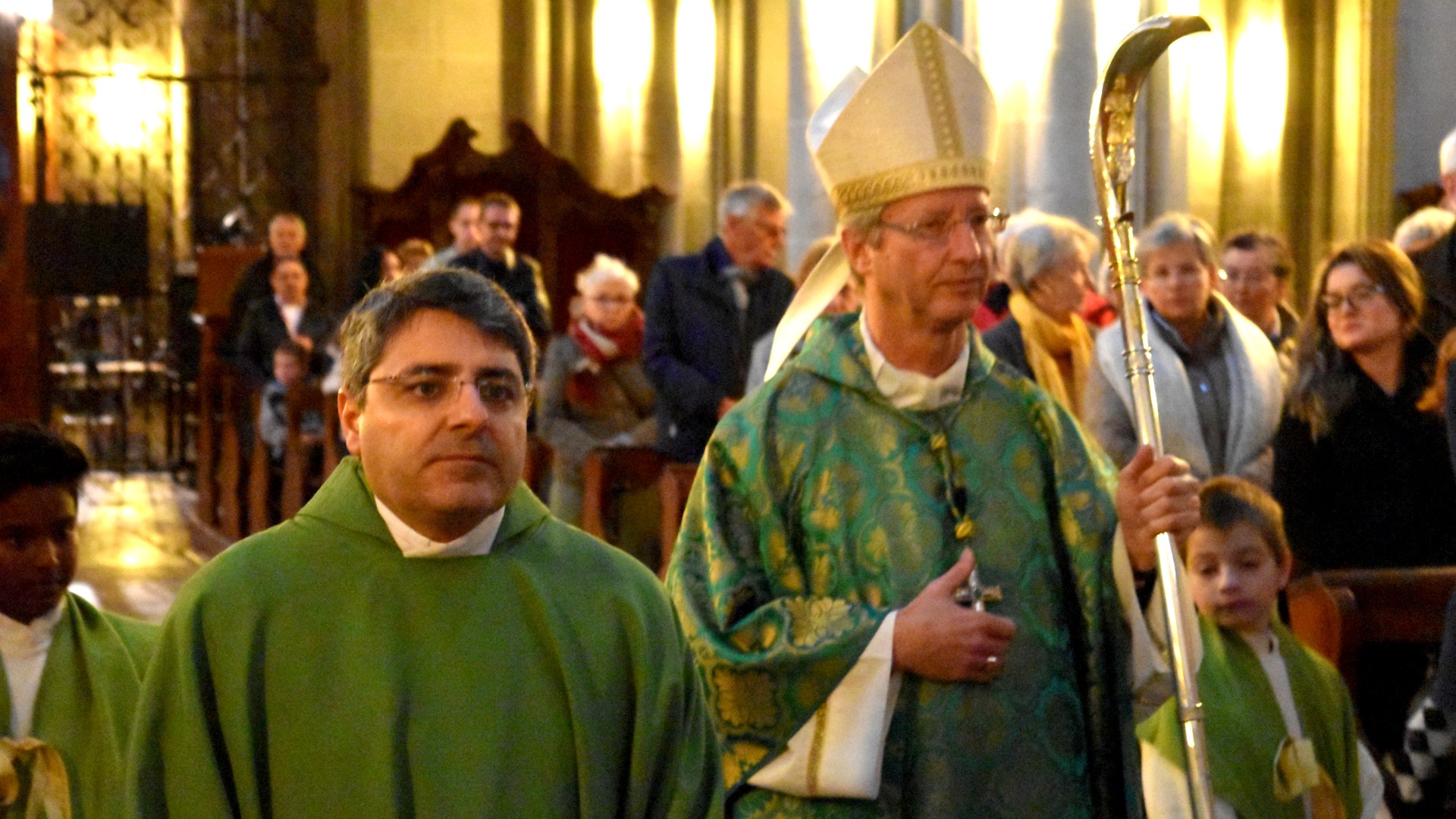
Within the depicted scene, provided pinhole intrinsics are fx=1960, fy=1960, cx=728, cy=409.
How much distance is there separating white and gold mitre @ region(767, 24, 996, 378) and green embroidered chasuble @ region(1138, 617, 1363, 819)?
1147 mm

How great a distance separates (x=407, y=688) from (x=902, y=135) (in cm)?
120

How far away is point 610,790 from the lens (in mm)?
2242

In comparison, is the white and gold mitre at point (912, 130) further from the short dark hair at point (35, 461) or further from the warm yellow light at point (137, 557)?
the warm yellow light at point (137, 557)

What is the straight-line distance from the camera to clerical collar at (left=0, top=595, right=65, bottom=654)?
10.3 ft

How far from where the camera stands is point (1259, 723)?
145 inches

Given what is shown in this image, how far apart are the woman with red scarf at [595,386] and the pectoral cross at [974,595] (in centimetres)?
476

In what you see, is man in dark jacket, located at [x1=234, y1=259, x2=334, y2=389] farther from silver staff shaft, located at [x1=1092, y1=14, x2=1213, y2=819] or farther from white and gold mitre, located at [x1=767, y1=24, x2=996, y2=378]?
silver staff shaft, located at [x1=1092, y1=14, x2=1213, y2=819]

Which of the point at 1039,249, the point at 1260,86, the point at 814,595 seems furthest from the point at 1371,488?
the point at 1260,86

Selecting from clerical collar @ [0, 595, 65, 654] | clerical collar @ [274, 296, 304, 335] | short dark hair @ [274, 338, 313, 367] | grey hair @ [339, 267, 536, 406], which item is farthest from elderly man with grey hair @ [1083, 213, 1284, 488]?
clerical collar @ [274, 296, 304, 335]

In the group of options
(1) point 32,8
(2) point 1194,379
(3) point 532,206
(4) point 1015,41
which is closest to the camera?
(2) point 1194,379

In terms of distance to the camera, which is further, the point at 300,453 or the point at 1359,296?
the point at 300,453

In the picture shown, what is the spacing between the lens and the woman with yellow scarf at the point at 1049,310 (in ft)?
16.7

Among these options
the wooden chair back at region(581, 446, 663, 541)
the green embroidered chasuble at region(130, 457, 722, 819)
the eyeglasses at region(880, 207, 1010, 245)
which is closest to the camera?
the green embroidered chasuble at region(130, 457, 722, 819)

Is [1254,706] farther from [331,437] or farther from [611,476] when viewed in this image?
[331,437]
